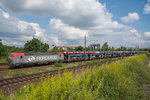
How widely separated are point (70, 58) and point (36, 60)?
9288 mm

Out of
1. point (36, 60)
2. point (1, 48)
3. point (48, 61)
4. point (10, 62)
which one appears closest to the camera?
point (10, 62)

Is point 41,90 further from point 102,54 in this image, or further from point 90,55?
point 102,54

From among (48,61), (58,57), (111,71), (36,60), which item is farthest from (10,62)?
(111,71)

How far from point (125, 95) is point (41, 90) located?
17.8ft

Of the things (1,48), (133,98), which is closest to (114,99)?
(133,98)

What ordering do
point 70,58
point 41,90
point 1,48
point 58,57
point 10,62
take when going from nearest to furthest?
point 41,90
point 10,62
point 58,57
point 70,58
point 1,48

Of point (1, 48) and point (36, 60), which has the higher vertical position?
point (1, 48)

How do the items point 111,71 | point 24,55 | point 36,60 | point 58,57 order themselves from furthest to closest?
point 58,57 < point 36,60 < point 24,55 < point 111,71

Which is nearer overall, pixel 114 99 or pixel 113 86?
pixel 114 99

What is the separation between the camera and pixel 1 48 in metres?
31.0

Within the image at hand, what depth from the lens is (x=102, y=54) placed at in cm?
3662

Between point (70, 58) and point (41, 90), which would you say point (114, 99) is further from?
point (70, 58)

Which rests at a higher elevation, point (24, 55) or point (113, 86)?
point (24, 55)


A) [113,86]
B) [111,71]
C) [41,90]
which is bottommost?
[113,86]
